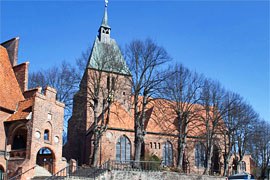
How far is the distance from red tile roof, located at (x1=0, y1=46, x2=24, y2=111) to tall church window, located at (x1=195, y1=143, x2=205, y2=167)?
22.7 metres

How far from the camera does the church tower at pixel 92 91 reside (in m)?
31.6

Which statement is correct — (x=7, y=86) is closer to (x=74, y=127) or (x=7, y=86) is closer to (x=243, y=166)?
(x=74, y=127)

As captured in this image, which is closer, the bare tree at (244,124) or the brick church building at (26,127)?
the brick church building at (26,127)

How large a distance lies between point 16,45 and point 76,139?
41.7 ft

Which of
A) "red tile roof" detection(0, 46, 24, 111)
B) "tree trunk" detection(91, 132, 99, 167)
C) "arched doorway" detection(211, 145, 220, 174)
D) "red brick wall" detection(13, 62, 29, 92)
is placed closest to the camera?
"tree trunk" detection(91, 132, 99, 167)

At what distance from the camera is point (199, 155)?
41875 millimetres

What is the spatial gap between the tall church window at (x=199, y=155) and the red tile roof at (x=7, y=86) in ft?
74.5

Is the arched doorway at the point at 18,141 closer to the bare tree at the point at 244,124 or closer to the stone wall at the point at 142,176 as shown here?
the stone wall at the point at 142,176

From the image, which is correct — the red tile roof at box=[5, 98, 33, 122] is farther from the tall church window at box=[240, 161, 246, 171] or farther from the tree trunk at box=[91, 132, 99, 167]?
the tall church window at box=[240, 161, 246, 171]

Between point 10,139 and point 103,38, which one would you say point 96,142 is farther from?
point 103,38

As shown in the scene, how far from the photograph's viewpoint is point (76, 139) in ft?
126

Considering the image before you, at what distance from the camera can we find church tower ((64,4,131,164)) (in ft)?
104

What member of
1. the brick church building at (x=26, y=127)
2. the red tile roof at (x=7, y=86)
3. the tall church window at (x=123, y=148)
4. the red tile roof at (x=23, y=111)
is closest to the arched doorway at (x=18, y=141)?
the brick church building at (x=26, y=127)

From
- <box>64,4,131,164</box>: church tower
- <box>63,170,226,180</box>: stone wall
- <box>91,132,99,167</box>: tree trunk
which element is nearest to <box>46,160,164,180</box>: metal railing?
<box>63,170,226,180</box>: stone wall
